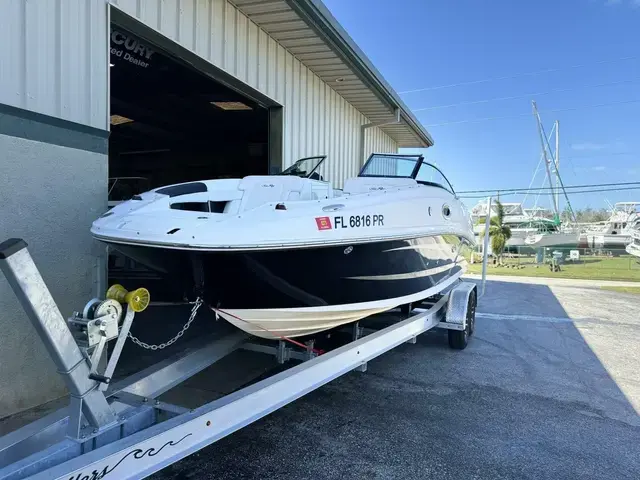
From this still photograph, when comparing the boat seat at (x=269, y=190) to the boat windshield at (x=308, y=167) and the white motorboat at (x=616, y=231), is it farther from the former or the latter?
the white motorboat at (x=616, y=231)

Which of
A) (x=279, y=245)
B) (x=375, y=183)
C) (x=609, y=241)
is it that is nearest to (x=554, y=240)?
(x=609, y=241)

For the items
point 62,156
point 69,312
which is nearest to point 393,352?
point 69,312

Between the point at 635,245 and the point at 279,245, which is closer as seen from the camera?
the point at 279,245

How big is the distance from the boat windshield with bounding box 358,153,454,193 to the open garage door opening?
233 cm

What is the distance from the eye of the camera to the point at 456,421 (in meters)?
3.45

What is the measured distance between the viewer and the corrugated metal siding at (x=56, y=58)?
3.05m

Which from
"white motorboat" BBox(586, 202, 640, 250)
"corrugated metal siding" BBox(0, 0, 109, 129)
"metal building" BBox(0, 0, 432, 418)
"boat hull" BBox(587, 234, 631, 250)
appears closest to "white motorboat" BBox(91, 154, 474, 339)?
"metal building" BBox(0, 0, 432, 418)

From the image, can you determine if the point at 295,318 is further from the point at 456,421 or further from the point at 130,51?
the point at 130,51

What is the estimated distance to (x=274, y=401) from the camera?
8.58 feet

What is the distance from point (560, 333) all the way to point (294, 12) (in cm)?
578

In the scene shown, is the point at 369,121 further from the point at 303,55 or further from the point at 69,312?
the point at 69,312

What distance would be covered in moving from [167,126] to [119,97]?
2122 millimetres

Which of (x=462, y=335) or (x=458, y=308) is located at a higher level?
(x=458, y=308)

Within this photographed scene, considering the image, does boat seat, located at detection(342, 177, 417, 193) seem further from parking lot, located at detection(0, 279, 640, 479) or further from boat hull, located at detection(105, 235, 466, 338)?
parking lot, located at detection(0, 279, 640, 479)
